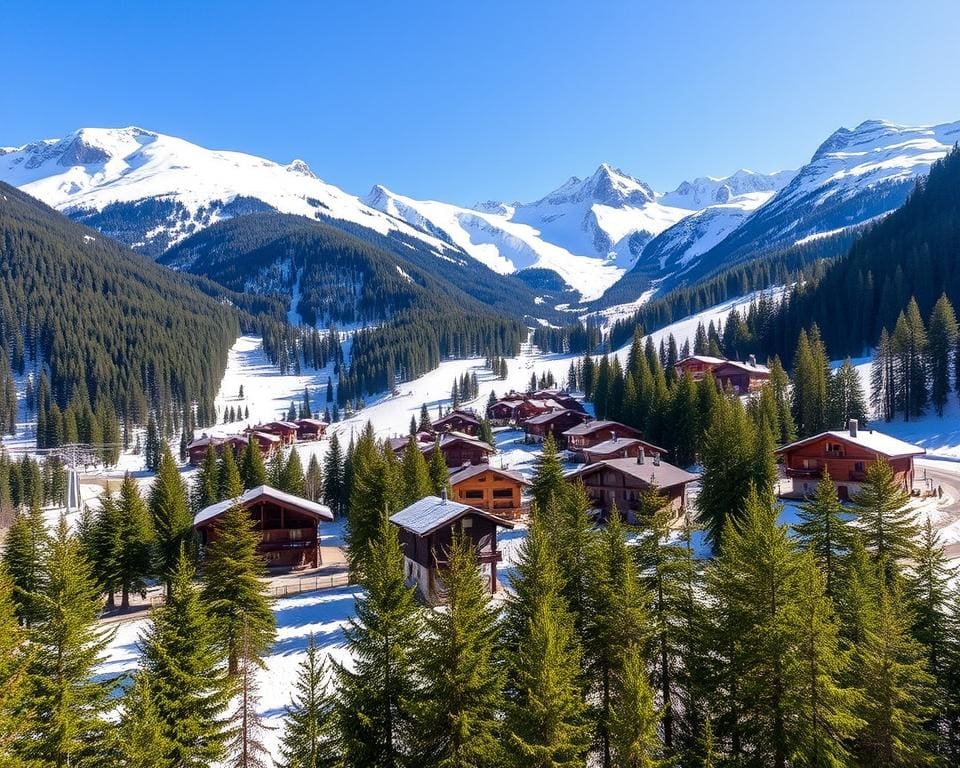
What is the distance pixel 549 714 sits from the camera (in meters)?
17.8

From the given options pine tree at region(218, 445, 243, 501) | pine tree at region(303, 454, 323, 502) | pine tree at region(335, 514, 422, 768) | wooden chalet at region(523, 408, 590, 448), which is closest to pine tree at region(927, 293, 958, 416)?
wooden chalet at region(523, 408, 590, 448)

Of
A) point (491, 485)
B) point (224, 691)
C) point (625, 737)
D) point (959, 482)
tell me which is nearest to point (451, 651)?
point (625, 737)

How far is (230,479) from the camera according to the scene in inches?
2502

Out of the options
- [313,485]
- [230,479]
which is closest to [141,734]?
[230,479]

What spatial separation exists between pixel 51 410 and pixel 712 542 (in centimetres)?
16465

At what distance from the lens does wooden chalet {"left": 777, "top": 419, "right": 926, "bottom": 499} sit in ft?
196

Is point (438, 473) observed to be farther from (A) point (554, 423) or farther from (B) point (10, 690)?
(A) point (554, 423)

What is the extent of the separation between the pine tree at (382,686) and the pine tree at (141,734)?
5.14 metres

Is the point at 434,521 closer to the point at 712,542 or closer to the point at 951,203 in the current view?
the point at 712,542

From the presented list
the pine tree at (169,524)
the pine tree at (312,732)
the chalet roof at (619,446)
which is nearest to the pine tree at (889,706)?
the pine tree at (312,732)

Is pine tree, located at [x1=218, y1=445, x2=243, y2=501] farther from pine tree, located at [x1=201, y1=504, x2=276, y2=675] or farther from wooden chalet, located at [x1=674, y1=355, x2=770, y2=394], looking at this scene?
wooden chalet, located at [x1=674, y1=355, x2=770, y2=394]

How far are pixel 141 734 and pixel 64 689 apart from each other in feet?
14.6

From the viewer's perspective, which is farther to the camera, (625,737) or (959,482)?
(959,482)

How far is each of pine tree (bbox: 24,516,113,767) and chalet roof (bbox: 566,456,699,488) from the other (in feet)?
148
